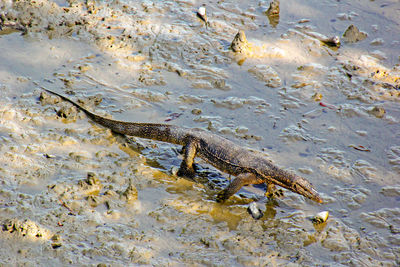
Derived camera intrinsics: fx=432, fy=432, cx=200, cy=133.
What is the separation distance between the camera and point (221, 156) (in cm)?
682

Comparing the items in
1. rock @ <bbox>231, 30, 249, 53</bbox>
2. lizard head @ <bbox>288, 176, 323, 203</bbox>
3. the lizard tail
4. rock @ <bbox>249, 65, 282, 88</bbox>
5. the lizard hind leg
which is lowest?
the lizard hind leg

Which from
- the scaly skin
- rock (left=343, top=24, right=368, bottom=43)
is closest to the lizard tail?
the scaly skin

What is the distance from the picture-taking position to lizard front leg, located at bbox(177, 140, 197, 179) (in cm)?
679

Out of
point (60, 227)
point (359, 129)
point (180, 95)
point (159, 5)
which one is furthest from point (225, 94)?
point (60, 227)

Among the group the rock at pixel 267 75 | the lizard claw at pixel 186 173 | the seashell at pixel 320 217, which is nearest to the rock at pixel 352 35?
the rock at pixel 267 75

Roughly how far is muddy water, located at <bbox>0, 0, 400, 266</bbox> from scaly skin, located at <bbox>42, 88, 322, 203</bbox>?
213 mm

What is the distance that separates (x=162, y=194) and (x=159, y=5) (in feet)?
18.7

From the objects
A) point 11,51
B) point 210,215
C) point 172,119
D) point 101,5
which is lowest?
point 210,215

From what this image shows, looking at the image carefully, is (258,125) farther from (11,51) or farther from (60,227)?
(11,51)

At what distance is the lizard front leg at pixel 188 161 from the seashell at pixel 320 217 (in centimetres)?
195

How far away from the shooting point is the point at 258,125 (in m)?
7.86

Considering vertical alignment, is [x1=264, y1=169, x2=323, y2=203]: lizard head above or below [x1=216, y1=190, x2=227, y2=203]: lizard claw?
above

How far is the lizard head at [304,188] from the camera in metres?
6.37

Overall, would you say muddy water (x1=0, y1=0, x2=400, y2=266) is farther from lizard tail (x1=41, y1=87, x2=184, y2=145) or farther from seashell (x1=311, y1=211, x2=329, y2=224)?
lizard tail (x1=41, y1=87, x2=184, y2=145)
